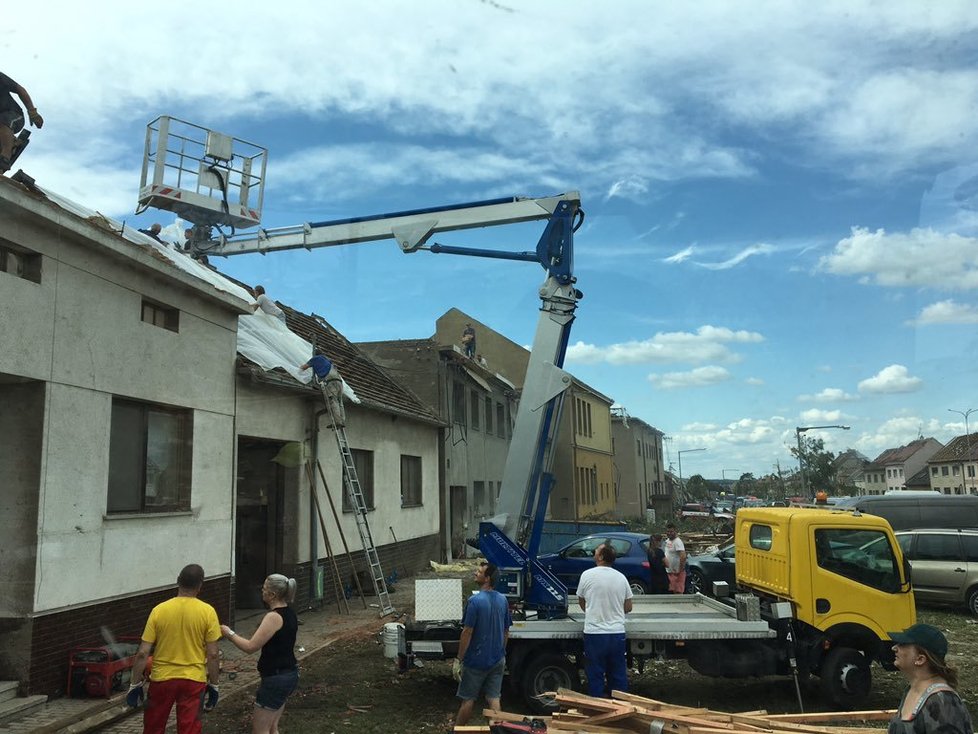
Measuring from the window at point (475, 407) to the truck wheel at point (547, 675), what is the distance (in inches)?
742

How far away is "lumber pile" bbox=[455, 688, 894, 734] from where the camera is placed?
17.1ft

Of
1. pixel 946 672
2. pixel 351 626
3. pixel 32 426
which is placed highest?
pixel 32 426

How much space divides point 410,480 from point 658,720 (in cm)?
1494

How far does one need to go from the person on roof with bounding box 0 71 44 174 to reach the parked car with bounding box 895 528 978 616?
16.2 metres

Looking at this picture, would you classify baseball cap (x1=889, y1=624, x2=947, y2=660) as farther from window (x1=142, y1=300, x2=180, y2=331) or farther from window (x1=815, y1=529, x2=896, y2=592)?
window (x1=142, y1=300, x2=180, y2=331)

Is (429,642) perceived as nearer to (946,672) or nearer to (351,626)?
(351,626)

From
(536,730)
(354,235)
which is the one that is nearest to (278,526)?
(354,235)

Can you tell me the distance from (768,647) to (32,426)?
7803mm

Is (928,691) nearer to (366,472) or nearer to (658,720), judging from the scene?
(658,720)

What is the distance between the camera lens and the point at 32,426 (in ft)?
23.9

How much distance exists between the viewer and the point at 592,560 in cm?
1497

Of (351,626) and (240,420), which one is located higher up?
(240,420)

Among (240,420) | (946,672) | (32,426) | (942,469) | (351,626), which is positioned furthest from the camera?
(942,469)

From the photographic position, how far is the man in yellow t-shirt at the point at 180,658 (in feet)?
16.2
